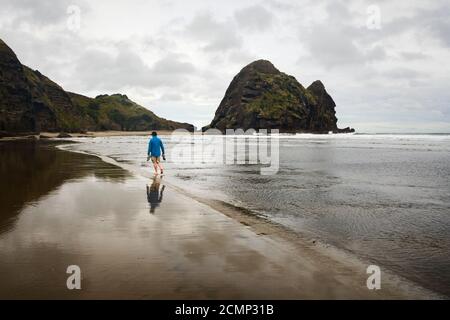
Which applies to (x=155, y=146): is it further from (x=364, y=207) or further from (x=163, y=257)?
(x=163, y=257)

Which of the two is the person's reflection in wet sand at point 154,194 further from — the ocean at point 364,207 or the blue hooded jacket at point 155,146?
the blue hooded jacket at point 155,146

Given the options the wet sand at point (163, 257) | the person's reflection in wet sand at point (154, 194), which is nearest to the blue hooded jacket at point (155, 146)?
the person's reflection in wet sand at point (154, 194)

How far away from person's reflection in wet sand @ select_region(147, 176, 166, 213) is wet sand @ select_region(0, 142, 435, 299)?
0.18 metres

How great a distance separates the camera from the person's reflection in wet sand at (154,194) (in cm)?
1106

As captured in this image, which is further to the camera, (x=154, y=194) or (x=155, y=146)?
(x=155, y=146)

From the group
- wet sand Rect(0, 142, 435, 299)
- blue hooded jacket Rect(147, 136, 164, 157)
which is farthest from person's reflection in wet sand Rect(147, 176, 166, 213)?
blue hooded jacket Rect(147, 136, 164, 157)

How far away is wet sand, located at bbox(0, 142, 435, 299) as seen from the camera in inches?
197

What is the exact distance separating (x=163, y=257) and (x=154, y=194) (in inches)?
271

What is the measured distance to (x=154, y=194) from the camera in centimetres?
1299

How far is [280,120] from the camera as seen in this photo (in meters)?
193

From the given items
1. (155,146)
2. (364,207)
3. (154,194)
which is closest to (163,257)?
(154,194)

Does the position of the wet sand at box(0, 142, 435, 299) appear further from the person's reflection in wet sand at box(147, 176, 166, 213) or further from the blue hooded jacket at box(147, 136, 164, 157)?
the blue hooded jacket at box(147, 136, 164, 157)
